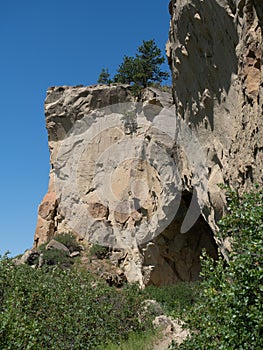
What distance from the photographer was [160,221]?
60.7 feet

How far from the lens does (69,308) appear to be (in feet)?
35.5

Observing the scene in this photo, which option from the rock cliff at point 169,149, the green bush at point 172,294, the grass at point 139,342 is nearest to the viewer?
the rock cliff at point 169,149

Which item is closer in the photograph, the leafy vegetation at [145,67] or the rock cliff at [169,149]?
the rock cliff at [169,149]

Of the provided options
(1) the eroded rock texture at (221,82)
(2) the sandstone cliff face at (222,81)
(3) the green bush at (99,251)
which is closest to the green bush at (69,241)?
(3) the green bush at (99,251)

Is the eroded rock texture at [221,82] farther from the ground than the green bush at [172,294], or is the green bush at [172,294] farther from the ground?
Result: the eroded rock texture at [221,82]

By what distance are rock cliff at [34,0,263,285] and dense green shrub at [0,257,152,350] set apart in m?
3.33

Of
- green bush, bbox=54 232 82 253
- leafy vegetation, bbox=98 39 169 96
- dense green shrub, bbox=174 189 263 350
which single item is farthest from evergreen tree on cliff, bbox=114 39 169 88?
dense green shrub, bbox=174 189 263 350

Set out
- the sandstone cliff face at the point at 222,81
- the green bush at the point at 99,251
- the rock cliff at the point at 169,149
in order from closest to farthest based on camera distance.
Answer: the sandstone cliff face at the point at 222,81 < the rock cliff at the point at 169,149 < the green bush at the point at 99,251

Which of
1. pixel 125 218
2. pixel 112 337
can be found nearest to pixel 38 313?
pixel 112 337

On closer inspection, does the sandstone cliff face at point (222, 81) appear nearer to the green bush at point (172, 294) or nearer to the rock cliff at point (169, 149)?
the rock cliff at point (169, 149)

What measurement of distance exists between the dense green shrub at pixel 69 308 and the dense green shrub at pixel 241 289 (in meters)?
4.15

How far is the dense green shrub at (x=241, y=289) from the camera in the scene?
457 cm

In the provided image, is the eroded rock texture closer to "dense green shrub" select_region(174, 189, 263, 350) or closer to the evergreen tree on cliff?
"dense green shrub" select_region(174, 189, 263, 350)

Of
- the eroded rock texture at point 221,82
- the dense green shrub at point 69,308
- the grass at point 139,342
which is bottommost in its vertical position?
the grass at point 139,342
